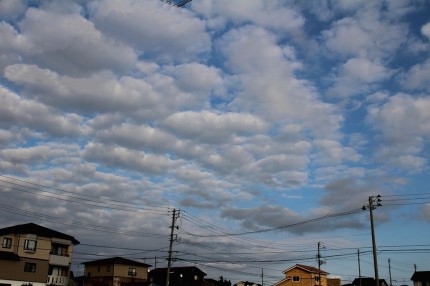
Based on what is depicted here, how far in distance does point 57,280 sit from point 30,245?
278 inches

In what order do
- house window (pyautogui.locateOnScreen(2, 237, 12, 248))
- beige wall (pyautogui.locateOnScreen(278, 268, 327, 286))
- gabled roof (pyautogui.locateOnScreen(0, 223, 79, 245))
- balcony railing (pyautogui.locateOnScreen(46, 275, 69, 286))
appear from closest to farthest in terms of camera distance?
house window (pyautogui.locateOnScreen(2, 237, 12, 248)) → gabled roof (pyautogui.locateOnScreen(0, 223, 79, 245)) → balcony railing (pyautogui.locateOnScreen(46, 275, 69, 286)) → beige wall (pyautogui.locateOnScreen(278, 268, 327, 286))

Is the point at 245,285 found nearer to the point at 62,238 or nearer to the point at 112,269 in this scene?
the point at 112,269

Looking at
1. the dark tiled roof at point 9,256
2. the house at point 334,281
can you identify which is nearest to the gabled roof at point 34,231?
the dark tiled roof at point 9,256

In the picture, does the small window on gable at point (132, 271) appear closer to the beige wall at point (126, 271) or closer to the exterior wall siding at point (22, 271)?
the beige wall at point (126, 271)

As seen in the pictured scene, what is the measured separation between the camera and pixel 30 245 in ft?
205

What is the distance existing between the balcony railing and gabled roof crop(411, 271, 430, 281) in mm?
67185

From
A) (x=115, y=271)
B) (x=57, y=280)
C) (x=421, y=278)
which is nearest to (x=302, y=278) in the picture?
(x=421, y=278)

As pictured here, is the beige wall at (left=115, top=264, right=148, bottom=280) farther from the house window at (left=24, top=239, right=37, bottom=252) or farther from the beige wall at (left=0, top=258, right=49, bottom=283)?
the house window at (left=24, top=239, right=37, bottom=252)

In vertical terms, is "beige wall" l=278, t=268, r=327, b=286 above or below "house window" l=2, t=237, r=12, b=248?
below

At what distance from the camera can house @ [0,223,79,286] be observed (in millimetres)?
59134

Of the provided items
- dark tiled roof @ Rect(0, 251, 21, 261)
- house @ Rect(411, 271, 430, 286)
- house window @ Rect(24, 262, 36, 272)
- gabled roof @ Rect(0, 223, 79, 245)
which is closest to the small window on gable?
gabled roof @ Rect(0, 223, 79, 245)

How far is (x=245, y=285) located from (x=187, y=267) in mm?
16554

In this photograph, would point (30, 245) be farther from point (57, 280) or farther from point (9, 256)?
point (57, 280)

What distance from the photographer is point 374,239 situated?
1608 inches
